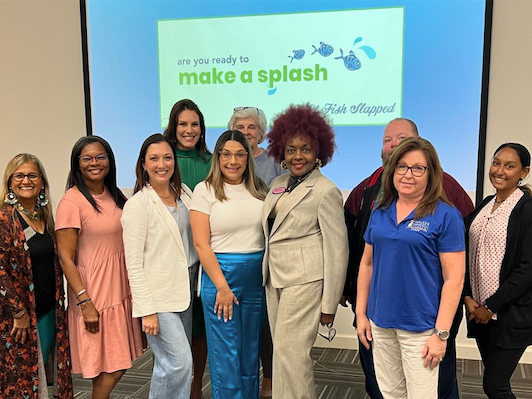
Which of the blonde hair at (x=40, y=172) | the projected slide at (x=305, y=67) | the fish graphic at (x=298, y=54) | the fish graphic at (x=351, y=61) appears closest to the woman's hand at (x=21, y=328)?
the blonde hair at (x=40, y=172)

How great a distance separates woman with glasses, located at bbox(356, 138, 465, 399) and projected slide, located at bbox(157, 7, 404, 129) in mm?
1782

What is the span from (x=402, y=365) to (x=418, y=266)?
18.5 inches

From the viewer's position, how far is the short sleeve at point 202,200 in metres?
2.27

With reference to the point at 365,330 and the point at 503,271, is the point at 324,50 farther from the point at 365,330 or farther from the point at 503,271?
the point at 365,330

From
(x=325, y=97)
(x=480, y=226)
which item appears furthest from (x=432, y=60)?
(x=480, y=226)

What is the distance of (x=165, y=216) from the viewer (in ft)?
7.35

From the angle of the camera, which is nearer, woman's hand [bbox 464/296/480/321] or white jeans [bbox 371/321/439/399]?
white jeans [bbox 371/321/439/399]

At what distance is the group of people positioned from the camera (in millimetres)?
2078

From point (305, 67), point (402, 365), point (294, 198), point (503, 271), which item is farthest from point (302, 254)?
point (305, 67)

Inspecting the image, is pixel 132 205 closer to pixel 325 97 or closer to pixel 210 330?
pixel 210 330

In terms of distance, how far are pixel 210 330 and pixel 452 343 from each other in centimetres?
117

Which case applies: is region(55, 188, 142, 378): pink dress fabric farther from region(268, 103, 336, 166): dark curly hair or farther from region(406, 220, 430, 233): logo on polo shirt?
region(406, 220, 430, 233): logo on polo shirt

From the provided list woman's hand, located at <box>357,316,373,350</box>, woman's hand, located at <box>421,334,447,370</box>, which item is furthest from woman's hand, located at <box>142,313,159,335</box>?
woman's hand, located at <box>421,334,447,370</box>

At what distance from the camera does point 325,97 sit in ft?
12.0
